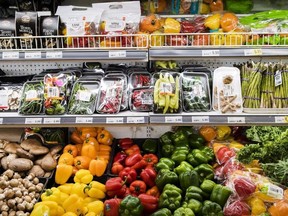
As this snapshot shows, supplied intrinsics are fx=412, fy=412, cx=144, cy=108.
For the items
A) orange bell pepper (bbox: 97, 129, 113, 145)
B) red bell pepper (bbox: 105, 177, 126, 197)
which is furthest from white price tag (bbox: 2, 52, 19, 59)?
red bell pepper (bbox: 105, 177, 126, 197)

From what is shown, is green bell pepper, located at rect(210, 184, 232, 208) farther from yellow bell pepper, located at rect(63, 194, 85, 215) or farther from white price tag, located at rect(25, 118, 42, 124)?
white price tag, located at rect(25, 118, 42, 124)

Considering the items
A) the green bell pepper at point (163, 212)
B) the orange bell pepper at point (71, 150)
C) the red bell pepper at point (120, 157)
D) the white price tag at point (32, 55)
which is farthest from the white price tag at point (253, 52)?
the orange bell pepper at point (71, 150)

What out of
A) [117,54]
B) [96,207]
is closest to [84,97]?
[117,54]

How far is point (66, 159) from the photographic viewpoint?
293 centimetres

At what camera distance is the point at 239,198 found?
2.51m

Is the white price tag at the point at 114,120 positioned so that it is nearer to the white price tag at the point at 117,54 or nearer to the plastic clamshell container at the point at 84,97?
the plastic clamshell container at the point at 84,97

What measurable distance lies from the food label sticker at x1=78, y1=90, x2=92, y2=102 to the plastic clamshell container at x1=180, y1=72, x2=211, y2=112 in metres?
0.63

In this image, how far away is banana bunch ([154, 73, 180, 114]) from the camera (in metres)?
2.58

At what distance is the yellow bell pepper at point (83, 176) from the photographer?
9.21 ft

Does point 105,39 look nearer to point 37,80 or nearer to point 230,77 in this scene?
point 37,80

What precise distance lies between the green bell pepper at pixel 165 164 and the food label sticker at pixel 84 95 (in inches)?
26.3

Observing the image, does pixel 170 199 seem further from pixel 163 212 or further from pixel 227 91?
pixel 227 91

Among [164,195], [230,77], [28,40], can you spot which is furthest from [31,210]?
[230,77]

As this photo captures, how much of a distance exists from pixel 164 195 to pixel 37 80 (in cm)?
119
